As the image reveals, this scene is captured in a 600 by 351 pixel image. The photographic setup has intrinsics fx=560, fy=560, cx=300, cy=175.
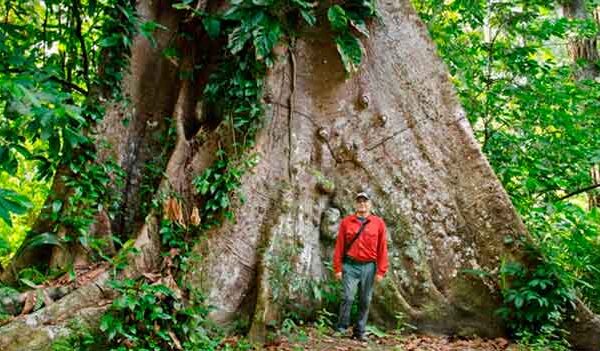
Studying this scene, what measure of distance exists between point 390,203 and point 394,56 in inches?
67.2

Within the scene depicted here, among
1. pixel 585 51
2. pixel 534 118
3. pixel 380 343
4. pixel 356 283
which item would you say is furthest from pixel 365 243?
pixel 585 51

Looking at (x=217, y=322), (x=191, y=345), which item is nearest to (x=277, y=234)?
(x=217, y=322)

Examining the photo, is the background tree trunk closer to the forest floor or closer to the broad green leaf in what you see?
the forest floor

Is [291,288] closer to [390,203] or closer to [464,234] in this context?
[390,203]

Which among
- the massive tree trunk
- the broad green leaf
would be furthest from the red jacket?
the broad green leaf

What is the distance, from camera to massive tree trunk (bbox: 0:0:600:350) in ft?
18.9

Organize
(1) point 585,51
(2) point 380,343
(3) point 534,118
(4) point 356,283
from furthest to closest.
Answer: (1) point 585,51 < (3) point 534,118 < (4) point 356,283 < (2) point 380,343

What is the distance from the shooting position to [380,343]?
550 cm

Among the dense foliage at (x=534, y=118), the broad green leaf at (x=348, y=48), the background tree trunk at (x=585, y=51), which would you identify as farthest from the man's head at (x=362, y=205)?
Result: the background tree trunk at (x=585, y=51)

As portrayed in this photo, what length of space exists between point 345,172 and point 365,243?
104 centimetres

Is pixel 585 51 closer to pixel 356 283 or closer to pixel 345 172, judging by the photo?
pixel 345 172

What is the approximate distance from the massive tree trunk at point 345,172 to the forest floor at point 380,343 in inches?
7.3

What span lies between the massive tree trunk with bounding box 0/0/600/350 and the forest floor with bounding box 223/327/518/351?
0.61ft

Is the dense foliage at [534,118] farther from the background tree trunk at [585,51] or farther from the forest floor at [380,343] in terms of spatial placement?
the forest floor at [380,343]
